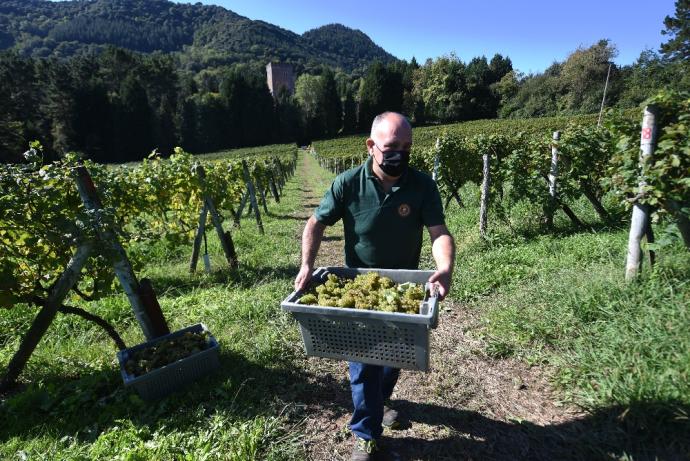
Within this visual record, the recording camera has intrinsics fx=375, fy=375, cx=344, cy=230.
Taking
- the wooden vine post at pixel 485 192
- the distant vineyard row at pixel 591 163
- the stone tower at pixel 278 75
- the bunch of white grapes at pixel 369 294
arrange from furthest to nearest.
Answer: the stone tower at pixel 278 75 → the wooden vine post at pixel 485 192 → the distant vineyard row at pixel 591 163 → the bunch of white grapes at pixel 369 294

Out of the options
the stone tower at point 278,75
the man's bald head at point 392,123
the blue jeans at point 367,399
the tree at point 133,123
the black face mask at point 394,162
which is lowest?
the blue jeans at point 367,399

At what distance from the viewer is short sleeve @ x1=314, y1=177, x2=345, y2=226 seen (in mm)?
2525

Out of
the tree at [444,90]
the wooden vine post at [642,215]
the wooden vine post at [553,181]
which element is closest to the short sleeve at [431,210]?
the wooden vine post at [642,215]

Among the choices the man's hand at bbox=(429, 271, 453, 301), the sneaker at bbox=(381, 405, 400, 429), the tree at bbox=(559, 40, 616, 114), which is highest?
the tree at bbox=(559, 40, 616, 114)

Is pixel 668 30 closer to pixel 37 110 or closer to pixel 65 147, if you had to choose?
pixel 65 147

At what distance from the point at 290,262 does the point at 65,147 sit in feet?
194

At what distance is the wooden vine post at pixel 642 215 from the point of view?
358cm

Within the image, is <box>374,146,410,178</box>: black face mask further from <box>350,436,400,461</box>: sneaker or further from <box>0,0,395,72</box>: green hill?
<box>0,0,395,72</box>: green hill

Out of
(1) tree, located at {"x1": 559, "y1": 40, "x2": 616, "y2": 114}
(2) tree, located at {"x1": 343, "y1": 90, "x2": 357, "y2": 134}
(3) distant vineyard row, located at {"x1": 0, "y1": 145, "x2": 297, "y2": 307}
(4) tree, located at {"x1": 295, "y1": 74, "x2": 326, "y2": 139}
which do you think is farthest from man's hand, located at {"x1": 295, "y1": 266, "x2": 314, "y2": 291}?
(2) tree, located at {"x1": 343, "y1": 90, "x2": 357, "y2": 134}

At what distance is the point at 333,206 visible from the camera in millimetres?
2527

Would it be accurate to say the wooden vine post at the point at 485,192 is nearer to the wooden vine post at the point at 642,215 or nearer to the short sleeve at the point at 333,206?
the wooden vine post at the point at 642,215

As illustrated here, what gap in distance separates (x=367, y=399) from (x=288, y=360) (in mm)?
1459

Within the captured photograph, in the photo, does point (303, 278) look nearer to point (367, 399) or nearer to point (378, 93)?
point (367, 399)

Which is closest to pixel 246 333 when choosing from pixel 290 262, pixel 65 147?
pixel 290 262
